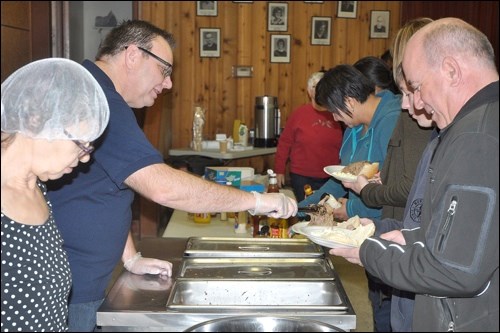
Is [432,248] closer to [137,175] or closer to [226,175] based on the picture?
[137,175]

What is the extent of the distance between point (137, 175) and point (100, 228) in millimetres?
217

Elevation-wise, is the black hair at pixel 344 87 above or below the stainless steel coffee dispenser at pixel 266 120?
above

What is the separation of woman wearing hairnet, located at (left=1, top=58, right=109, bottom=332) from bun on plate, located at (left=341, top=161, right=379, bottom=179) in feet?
5.14

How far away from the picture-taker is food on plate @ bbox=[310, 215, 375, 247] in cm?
189

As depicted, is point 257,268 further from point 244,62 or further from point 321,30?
point 321,30

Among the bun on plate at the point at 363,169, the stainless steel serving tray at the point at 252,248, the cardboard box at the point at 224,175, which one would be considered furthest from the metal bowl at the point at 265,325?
the cardboard box at the point at 224,175

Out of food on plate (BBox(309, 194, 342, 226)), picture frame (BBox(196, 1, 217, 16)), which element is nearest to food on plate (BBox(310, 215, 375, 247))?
food on plate (BBox(309, 194, 342, 226))

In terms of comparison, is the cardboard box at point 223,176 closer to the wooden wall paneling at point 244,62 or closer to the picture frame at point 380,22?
the wooden wall paneling at point 244,62

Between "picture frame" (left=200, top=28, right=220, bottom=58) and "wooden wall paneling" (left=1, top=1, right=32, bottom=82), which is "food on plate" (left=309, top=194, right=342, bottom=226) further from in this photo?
"picture frame" (left=200, top=28, right=220, bottom=58)

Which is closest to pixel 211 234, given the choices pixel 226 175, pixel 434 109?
pixel 226 175

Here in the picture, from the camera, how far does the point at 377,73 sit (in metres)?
2.86

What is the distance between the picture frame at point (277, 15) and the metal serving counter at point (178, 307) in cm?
483

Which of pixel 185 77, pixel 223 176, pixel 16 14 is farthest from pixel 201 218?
pixel 185 77

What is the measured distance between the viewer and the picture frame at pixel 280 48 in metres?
6.27
